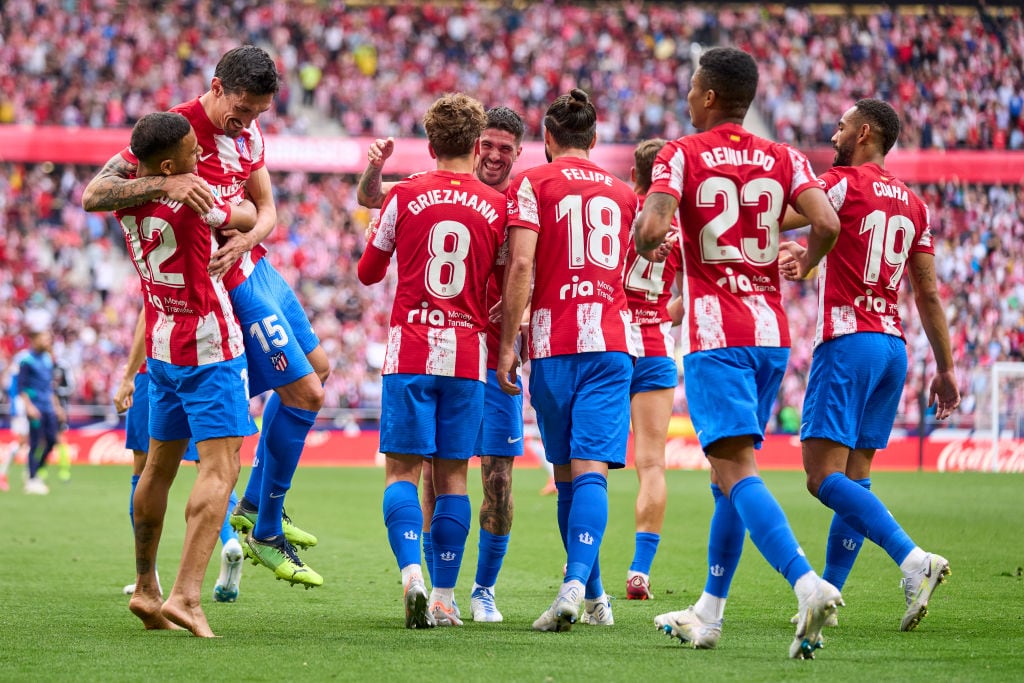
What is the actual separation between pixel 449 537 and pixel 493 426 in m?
0.82

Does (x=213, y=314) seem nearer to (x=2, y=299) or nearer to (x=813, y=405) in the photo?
(x=813, y=405)

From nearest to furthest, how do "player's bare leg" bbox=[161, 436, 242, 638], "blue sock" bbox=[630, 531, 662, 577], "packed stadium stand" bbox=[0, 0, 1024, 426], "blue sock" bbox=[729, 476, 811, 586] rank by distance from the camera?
"blue sock" bbox=[729, 476, 811, 586] < "player's bare leg" bbox=[161, 436, 242, 638] < "blue sock" bbox=[630, 531, 662, 577] < "packed stadium stand" bbox=[0, 0, 1024, 426]

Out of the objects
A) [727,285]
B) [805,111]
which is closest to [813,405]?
[727,285]

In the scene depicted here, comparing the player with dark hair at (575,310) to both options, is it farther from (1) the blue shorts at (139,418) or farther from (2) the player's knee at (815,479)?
(1) the blue shorts at (139,418)

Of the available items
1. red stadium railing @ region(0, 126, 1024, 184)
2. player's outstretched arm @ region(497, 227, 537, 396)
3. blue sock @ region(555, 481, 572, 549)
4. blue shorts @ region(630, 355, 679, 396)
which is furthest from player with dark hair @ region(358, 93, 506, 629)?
red stadium railing @ region(0, 126, 1024, 184)

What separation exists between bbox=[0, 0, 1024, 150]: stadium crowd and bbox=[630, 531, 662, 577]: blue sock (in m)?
26.8

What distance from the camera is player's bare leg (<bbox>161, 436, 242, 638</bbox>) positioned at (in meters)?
6.07

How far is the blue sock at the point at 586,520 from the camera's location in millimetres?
6359

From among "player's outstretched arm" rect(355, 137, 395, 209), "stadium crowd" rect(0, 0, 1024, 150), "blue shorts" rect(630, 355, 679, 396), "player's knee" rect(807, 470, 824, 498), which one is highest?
"stadium crowd" rect(0, 0, 1024, 150)

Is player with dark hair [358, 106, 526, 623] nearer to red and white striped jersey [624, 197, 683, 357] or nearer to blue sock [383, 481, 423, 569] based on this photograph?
blue sock [383, 481, 423, 569]

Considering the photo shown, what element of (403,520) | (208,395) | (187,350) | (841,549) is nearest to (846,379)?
(841,549)

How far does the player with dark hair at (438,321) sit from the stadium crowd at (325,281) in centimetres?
2126

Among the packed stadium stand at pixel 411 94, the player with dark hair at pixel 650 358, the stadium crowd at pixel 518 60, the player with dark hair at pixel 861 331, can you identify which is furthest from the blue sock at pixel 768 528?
the stadium crowd at pixel 518 60

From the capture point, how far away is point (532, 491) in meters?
19.1
